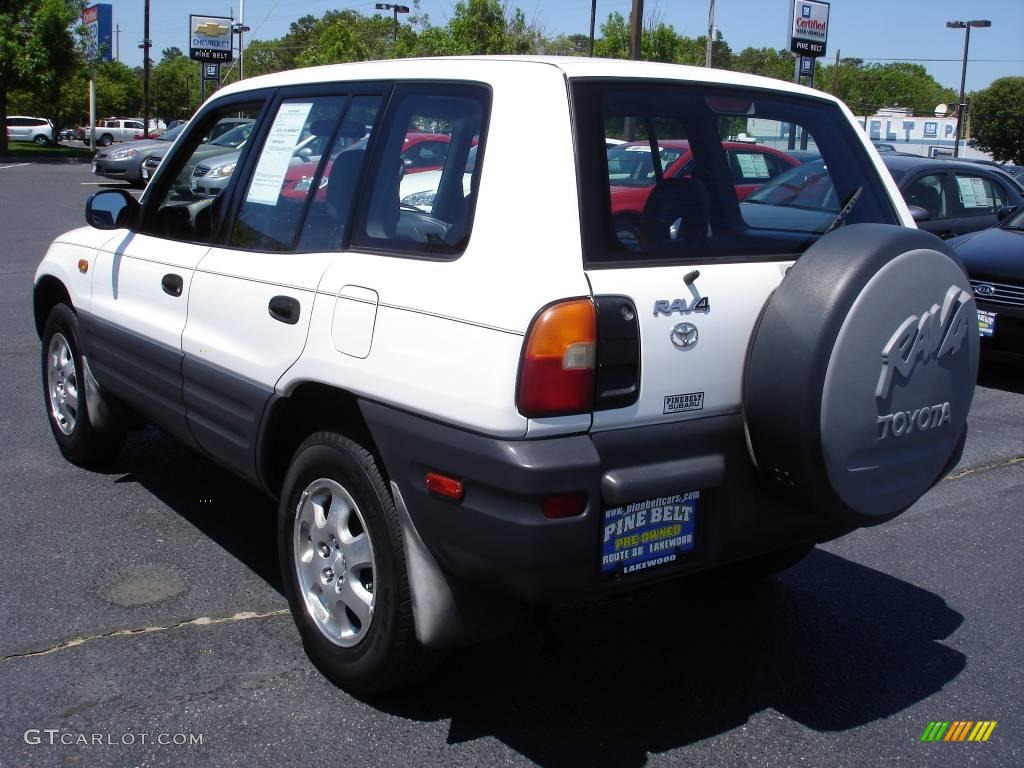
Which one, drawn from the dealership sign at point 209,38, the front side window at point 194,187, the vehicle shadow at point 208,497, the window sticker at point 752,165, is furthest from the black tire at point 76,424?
the dealership sign at point 209,38

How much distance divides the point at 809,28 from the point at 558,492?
71.2ft

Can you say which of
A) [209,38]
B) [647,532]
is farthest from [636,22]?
[209,38]

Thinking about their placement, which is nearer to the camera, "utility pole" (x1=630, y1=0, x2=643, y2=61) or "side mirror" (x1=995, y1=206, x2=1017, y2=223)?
"side mirror" (x1=995, y1=206, x2=1017, y2=223)

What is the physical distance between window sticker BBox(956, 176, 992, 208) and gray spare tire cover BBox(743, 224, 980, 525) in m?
8.62

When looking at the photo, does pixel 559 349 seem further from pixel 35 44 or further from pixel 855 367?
pixel 35 44

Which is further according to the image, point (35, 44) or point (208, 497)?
point (35, 44)

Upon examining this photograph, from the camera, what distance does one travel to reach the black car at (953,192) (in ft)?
33.9

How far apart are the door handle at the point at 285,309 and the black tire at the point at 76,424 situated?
76.7 inches

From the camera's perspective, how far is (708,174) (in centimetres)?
356

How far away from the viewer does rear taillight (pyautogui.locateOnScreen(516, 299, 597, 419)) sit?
265cm

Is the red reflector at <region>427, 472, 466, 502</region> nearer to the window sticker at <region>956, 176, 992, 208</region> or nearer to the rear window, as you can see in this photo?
the rear window

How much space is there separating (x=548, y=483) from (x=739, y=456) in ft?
2.21

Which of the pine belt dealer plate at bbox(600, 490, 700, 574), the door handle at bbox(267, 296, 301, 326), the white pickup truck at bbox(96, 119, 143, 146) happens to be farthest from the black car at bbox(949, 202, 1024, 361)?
the white pickup truck at bbox(96, 119, 143, 146)

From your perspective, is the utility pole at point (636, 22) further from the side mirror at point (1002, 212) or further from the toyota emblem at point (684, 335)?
the toyota emblem at point (684, 335)
